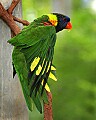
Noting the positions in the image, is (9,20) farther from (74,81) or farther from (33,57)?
(74,81)

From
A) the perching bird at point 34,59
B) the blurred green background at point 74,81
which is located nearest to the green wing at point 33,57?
the perching bird at point 34,59

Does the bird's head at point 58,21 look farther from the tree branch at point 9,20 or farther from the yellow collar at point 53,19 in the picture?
the tree branch at point 9,20

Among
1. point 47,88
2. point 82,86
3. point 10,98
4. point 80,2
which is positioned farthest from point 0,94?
point 80,2

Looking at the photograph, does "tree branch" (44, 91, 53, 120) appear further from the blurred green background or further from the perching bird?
the blurred green background

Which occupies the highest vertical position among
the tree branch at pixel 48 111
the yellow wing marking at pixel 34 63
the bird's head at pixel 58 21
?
the bird's head at pixel 58 21

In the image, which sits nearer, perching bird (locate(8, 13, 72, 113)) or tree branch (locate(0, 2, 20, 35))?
perching bird (locate(8, 13, 72, 113))

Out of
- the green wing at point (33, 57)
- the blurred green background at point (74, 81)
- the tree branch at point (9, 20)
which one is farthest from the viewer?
the blurred green background at point (74, 81)

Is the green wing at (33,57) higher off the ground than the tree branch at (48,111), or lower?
higher

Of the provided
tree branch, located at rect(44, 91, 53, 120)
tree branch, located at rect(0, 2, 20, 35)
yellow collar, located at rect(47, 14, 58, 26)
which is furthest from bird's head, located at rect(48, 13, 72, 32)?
tree branch, located at rect(44, 91, 53, 120)

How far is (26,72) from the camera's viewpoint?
53.3 inches

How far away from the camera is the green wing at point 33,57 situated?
131 cm

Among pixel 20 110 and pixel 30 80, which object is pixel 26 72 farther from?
pixel 20 110

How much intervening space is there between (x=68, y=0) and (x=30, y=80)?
9.68 meters

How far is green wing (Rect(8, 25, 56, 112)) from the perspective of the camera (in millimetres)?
1311
